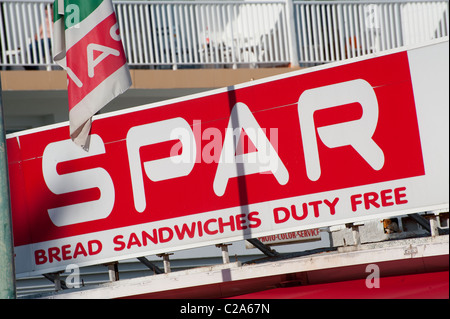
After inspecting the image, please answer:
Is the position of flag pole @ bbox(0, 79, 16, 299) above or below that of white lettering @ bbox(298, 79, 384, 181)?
below

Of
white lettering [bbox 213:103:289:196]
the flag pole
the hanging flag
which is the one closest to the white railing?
white lettering [bbox 213:103:289:196]

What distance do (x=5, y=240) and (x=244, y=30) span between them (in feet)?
24.4

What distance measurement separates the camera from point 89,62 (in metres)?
7.20

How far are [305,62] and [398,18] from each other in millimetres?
1884

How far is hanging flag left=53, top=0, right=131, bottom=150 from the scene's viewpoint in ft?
23.7

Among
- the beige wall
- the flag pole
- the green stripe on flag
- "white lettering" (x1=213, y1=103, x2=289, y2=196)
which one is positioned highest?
the beige wall

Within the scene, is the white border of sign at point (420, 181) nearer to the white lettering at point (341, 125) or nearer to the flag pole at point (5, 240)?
the white lettering at point (341, 125)

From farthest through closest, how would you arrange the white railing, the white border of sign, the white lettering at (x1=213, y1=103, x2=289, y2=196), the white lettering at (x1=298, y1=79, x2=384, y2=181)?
the white railing
the white lettering at (x1=213, y1=103, x2=289, y2=196)
the white lettering at (x1=298, y1=79, x2=384, y2=181)
the white border of sign

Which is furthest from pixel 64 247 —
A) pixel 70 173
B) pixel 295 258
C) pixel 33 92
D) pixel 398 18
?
pixel 398 18

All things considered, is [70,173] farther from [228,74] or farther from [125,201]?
[228,74]

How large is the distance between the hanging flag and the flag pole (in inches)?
36.0

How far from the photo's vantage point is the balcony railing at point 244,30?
1236 centimetres

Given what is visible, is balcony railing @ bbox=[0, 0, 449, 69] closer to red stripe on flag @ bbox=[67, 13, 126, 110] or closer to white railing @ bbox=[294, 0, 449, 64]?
white railing @ bbox=[294, 0, 449, 64]

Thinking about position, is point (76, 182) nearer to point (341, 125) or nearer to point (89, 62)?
point (89, 62)
